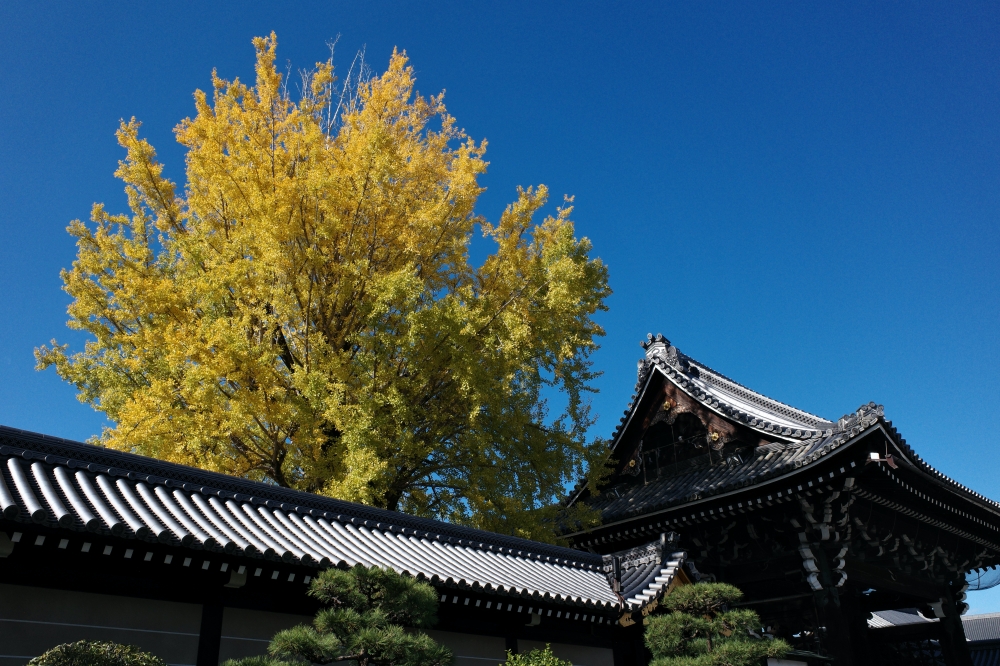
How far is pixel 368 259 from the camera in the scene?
11047 millimetres

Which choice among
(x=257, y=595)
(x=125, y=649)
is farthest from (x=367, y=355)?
(x=125, y=649)

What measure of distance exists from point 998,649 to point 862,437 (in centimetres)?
2743

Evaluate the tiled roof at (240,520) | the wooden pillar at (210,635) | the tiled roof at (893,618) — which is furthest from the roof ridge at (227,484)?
the tiled roof at (893,618)

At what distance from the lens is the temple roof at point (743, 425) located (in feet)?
37.1

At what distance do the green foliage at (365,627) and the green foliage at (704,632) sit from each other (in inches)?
133

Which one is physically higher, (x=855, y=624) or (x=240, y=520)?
(x=240, y=520)

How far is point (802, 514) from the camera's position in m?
11.9

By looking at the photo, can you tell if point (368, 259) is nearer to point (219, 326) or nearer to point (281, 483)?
point (219, 326)

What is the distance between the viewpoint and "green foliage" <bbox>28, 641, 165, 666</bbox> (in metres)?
4.15

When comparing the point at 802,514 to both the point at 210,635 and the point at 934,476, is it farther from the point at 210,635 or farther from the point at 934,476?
the point at 210,635

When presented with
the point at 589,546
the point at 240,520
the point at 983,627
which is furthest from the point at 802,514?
the point at 983,627

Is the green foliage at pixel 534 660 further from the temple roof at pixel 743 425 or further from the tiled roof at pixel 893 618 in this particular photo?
the tiled roof at pixel 893 618

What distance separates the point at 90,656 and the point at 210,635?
1966 millimetres

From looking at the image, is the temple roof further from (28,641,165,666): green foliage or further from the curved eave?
(28,641,165,666): green foliage
